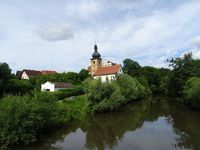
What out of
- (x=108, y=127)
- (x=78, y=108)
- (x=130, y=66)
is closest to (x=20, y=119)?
(x=108, y=127)

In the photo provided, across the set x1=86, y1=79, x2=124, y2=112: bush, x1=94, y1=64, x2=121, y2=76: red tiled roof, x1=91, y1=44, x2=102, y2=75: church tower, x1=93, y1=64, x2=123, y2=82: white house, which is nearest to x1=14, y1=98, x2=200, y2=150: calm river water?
x1=86, y1=79, x2=124, y2=112: bush

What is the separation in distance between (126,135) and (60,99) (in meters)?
21.3

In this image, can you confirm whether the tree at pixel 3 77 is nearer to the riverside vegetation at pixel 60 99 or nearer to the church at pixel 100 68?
the riverside vegetation at pixel 60 99

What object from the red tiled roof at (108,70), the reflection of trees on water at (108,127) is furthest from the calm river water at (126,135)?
the red tiled roof at (108,70)

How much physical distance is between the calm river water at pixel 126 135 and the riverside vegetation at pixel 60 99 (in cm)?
134

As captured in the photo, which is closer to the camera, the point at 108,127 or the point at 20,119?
the point at 20,119

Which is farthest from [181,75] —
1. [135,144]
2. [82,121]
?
[135,144]

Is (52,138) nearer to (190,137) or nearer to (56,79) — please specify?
(190,137)

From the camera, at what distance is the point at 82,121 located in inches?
1304

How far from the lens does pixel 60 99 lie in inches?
1788

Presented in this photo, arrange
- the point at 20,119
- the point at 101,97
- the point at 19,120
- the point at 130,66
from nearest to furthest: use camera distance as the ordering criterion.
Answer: the point at 19,120 < the point at 20,119 < the point at 101,97 < the point at 130,66

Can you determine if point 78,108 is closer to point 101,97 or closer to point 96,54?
point 101,97

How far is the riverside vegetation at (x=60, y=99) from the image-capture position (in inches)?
832

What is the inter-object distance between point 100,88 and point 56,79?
34297 mm
